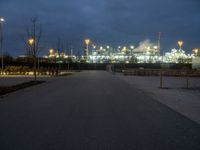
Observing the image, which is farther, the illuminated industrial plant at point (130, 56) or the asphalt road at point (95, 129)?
the illuminated industrial plant at point (130, 56)

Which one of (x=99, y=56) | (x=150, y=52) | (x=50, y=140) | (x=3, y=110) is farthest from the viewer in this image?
(x=99, y=56)

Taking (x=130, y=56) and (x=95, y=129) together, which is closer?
(x=95, y=129)

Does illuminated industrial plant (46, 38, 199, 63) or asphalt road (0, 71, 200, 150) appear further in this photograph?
illuminated industrial plant (46, 38, 199, 63)

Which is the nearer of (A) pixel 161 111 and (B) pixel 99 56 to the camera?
(A) pixel 161 111

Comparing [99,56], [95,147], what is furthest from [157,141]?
[99,56]

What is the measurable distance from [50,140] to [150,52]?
12601 centimetres

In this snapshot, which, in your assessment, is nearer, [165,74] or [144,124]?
[144,124]

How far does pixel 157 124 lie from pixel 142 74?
40984 mm

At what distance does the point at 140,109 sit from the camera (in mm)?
12711

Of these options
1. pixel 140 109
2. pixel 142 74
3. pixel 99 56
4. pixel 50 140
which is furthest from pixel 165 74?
pixel 99 56

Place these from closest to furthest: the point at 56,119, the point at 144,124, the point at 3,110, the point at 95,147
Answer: the point at 95,147, the point at 144,124, the point at 56,119, the point at 3,110

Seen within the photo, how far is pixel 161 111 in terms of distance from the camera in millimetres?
12344

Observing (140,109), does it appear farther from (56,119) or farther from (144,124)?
(56,119)

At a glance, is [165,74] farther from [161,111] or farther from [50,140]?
[50,140]
